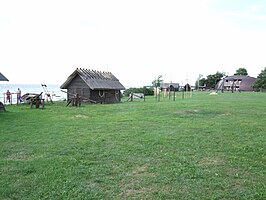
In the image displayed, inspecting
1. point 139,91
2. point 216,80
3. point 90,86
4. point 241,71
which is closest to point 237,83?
point 216,80

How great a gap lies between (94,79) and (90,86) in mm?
2317

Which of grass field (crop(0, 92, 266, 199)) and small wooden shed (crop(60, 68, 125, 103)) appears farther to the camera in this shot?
small wooden shed (crop(60, 68, 125, 103))

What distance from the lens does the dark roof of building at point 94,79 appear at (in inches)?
1248

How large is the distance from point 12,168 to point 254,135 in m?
7.83

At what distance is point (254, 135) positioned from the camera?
10336 mm

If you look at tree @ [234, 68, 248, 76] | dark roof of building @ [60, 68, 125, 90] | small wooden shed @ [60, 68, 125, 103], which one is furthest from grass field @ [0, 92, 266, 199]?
tree @ [234, 68, 248, 76]

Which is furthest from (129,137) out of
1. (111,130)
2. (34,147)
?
(34,147)

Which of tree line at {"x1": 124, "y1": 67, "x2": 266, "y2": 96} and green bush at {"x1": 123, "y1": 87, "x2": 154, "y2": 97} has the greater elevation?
tree line at {"x1": 124, "y1": 67, "x2": 266, "y2": 96}

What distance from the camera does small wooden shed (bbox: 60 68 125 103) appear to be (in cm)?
3175

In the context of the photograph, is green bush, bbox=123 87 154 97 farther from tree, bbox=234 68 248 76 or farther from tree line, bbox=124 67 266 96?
tree, bbox=234 68 248 76

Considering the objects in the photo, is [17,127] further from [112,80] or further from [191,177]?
[112,80]

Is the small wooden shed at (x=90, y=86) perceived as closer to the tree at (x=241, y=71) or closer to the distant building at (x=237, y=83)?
the distant building at (x=237, y=83)

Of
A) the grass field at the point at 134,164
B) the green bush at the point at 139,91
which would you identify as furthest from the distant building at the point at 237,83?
the grass field at the point at 134,164

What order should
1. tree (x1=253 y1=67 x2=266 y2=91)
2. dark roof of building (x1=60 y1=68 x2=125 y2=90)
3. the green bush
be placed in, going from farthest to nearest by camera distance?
tree (x1=253 y1=67 x2=266 y2=91) < the green bush < dark roof of building (x1=60 y1=68 x2=125 y2=90)
